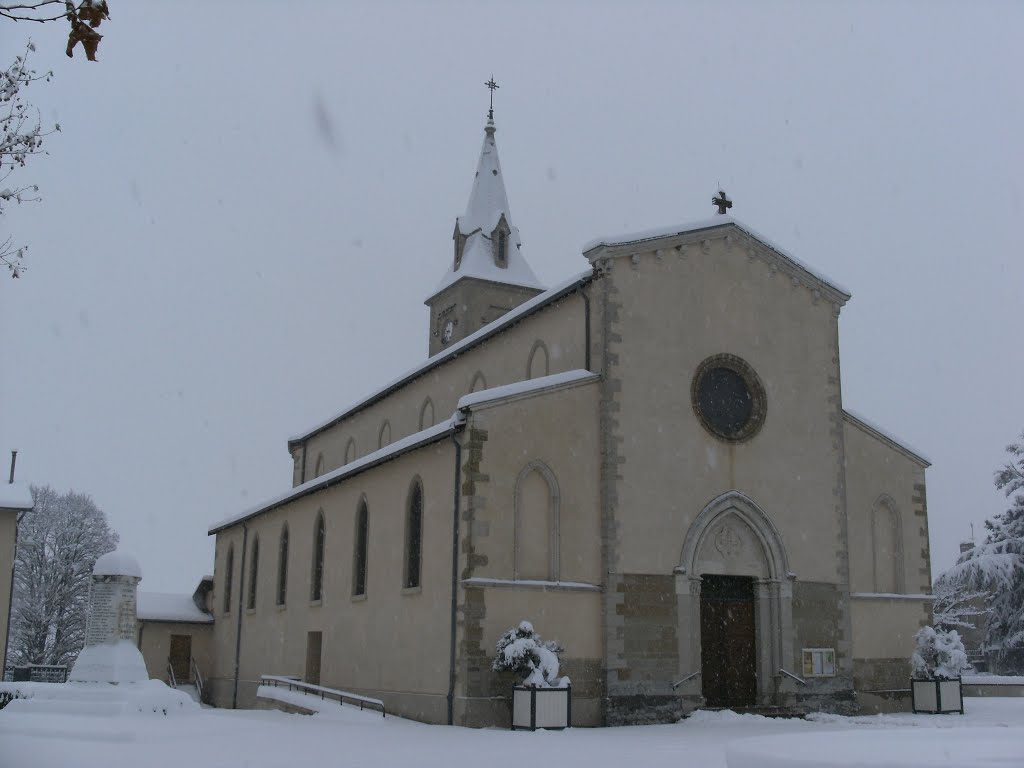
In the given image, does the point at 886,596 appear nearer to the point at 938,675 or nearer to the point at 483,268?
the point at 938,675

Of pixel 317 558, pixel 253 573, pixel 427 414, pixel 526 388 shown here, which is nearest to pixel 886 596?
pixel 526 388

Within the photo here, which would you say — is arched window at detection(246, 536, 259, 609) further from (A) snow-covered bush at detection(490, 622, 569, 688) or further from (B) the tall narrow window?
(A) snow-covered bush at detection(490, 622, 569, 688)

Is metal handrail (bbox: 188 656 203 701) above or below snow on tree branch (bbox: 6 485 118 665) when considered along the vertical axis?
below

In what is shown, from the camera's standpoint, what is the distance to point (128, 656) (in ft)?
76.7

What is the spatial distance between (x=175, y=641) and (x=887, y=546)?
89.5 feet

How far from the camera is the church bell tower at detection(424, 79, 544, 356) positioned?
4219 cm

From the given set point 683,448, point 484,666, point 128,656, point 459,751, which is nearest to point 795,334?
point 683,448

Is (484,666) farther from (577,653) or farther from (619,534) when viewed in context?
(619,534)

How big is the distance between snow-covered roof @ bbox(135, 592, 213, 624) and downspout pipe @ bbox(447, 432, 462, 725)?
22924 mm

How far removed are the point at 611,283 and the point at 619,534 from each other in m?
5.43

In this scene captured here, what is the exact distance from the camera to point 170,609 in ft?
139

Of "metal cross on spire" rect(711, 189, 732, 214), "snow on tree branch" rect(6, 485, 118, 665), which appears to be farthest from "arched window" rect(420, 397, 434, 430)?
"snow on tree branch" rect(6, 485, 118, 665)

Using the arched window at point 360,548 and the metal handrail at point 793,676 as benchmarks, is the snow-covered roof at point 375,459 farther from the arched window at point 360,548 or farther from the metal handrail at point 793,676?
the metal handrail at point 793,676

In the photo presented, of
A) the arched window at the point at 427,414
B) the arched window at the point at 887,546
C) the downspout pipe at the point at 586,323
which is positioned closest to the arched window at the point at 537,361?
the downspout pipe at the point at 586,323
